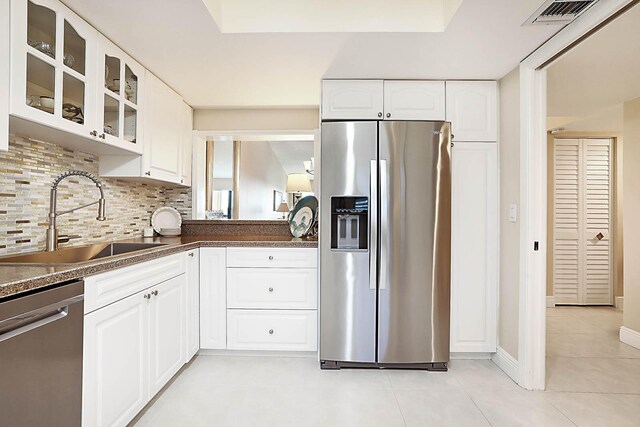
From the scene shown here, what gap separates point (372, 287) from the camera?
2.34 m

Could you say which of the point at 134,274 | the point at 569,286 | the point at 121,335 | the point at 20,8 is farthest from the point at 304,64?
the point at 569,286

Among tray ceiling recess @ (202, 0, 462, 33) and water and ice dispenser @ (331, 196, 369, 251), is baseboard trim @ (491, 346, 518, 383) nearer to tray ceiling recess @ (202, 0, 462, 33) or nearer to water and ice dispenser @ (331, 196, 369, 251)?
water and ice dispenser @ (331, 196, 369, 251)

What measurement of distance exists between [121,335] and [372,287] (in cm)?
147

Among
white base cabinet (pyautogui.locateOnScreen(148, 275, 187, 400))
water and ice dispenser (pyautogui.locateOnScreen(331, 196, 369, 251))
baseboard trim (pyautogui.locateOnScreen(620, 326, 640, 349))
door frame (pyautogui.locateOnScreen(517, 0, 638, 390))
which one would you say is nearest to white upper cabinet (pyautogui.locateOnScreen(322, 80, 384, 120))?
water and ice dispenser (pyautogui.locateOnScreen(331, 196, 369, 251))

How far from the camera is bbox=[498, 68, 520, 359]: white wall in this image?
7.55ft

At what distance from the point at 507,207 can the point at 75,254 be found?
109 inches

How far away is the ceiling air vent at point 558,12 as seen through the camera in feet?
5.27

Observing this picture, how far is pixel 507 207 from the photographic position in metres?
2.43

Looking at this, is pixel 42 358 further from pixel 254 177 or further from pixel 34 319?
pixel 254 177

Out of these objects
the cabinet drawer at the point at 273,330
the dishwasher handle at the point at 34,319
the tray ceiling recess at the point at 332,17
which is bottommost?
the cabinet drawer at the point at 273,330

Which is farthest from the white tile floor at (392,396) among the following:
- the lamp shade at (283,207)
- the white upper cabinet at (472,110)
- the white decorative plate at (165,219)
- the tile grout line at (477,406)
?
the white upper cabinet at (472,110)

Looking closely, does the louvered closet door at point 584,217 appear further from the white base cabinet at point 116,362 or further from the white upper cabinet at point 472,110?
the white base cabinet at point 116,362

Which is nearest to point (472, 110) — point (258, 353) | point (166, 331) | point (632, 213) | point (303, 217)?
point (303, 217)

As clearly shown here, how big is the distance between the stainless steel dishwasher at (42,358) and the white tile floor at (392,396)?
2.34ft
